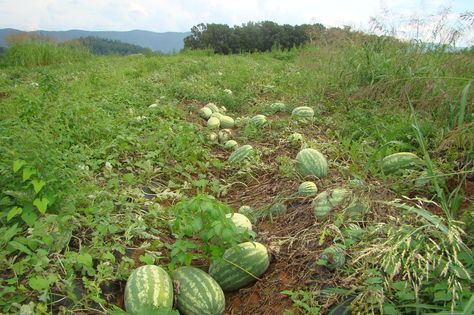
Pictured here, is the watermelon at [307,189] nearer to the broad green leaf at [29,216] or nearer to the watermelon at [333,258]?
the watermelon at [333,258]

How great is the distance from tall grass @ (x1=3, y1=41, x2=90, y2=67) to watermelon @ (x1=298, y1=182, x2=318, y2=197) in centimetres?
1150

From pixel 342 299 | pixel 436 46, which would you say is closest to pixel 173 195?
pixel 342 299

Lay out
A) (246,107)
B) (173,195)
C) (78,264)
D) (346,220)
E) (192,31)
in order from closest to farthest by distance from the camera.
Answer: (78,264)
(346,220)
(173,195)
(246,107)
(192,31)

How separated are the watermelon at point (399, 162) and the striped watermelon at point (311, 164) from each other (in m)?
0.47

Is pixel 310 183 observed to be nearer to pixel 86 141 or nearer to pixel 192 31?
pixel 86 141

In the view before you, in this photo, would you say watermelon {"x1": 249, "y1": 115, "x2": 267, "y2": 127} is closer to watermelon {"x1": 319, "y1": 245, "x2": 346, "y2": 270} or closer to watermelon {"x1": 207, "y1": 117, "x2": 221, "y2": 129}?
watermelon {"x1": 207, "y1": 117, "x2": 221, "y2": 129}

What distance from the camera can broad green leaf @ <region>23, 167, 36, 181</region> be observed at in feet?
7.32

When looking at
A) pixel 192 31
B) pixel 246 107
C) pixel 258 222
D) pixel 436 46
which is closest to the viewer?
pixel 258 222

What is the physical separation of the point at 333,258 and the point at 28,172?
5.70 ft

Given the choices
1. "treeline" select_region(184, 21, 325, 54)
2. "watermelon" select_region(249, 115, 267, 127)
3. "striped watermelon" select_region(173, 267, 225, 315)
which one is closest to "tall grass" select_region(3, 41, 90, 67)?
"watermelon" select_region(249, 115, 267, 127)

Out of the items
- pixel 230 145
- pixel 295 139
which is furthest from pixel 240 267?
pixel 230 145

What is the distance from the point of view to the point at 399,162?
3188 millimetres

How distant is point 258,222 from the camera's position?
2.90 meters

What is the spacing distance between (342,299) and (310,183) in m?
1.23
